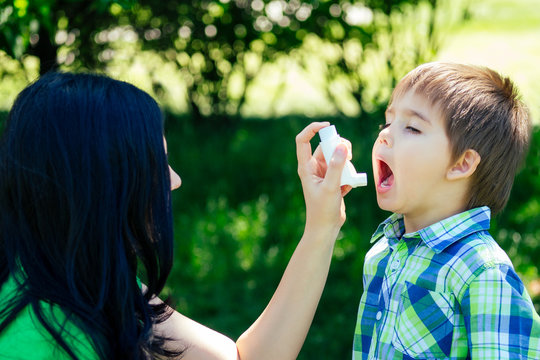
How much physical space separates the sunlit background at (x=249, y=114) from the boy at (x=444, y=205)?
1.47 metres

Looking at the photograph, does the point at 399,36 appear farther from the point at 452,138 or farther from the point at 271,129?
the point at 452,138

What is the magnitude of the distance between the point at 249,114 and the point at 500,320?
19.1 ft

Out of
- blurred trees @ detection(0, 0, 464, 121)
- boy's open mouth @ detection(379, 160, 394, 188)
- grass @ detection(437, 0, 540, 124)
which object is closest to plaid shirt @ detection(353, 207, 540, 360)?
boy's open mouth @ detection(379, 160, 394, 188)

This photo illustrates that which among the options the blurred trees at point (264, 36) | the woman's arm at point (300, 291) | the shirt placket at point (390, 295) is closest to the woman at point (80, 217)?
the woman's arm at point (300, 291)

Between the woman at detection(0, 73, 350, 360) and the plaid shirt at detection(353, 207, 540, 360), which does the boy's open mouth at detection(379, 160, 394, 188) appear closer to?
the plaid shirt at detection(353, 207, 540, 360)

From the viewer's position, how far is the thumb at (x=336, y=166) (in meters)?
1.69

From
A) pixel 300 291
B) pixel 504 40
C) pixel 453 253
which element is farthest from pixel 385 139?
pixel 504 40

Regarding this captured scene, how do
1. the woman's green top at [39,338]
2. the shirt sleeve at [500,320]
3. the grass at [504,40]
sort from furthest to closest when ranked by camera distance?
the grass at [504,40] < the shirt sleeve at [500,320] < the woman's green top at [39,338]

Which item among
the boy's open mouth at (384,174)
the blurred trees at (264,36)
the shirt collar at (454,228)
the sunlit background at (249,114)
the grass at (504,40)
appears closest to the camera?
the shirt collar at (454,228)

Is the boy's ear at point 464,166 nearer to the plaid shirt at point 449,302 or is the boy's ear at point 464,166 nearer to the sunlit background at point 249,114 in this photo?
the plaid shirt at point 449,302


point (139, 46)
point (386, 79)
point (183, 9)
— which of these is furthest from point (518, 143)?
point (139, 46)

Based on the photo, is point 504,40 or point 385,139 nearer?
point 385,139

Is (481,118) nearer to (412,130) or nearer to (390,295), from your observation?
(412,130)

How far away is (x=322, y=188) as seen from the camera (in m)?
1.74
